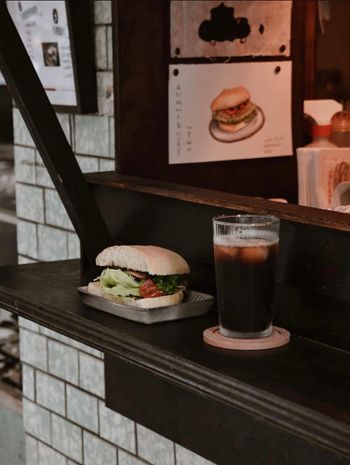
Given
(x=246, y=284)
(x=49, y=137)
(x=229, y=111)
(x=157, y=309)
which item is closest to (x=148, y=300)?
(x=157, y=309)

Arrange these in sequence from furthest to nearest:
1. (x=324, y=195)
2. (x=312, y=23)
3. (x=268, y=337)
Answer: (x=312, y=23) < (x=324, y=195) < (x=268, y=337)

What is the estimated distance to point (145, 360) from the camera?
215 cm

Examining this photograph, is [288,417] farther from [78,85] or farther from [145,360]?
[78,85]

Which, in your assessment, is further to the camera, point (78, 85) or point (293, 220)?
point (78, 85)

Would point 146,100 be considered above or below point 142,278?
above

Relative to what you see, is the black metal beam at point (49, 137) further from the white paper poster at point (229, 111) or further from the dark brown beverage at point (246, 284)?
the dark brown beverage at point (246, 284)

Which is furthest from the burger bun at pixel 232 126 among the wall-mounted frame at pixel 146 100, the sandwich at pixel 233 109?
the wall-mounted frame at pixel 146 100

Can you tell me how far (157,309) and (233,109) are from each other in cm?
133

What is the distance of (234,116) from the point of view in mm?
3473

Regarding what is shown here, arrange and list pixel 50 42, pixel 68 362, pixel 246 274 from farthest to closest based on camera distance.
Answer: pixel 68 362 < pixel 50 42 < pixel 246 274

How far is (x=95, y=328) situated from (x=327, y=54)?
1874 millimetres

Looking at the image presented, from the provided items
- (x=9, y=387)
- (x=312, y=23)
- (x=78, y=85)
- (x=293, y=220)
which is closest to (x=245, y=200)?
(x=293, y=220)

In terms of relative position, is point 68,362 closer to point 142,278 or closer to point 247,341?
point 142,278

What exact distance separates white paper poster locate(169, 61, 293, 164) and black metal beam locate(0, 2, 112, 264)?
0.55 metres
